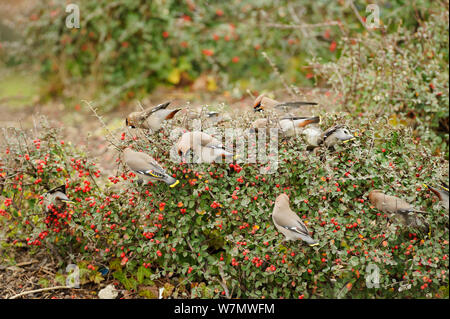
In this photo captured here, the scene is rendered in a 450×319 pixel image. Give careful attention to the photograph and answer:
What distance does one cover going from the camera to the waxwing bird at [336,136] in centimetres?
305

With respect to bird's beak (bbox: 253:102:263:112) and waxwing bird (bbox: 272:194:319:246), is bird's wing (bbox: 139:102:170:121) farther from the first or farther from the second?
waxwing bird (bbox: 272:194:319:246)

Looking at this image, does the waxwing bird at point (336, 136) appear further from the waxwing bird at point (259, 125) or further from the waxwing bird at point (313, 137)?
the waxwing bird at point (259, 125)

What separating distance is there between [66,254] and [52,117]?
436 centimetres

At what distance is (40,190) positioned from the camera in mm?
3504

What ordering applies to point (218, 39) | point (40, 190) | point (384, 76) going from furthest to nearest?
1. point (218, 39)
2. point (384, 76)
3. point (40, 190)

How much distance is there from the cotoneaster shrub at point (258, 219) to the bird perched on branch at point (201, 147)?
0.11 metres

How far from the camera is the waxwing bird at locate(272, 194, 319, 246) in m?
2.87

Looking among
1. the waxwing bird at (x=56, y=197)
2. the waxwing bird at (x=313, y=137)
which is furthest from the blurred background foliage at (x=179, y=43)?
the waxwing bird at (x=56, y=197)

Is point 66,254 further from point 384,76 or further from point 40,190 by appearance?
point 384,76

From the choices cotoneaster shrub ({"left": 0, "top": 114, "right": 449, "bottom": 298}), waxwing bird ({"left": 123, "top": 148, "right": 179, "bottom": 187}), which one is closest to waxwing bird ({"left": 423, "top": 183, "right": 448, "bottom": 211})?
cotoneaster shrub ({"left": 0, "top": 114, "right": 449, "bottom": 298})

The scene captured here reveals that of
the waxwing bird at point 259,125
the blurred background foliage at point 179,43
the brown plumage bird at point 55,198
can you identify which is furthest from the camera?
the blurred background foliage at point 179,43
